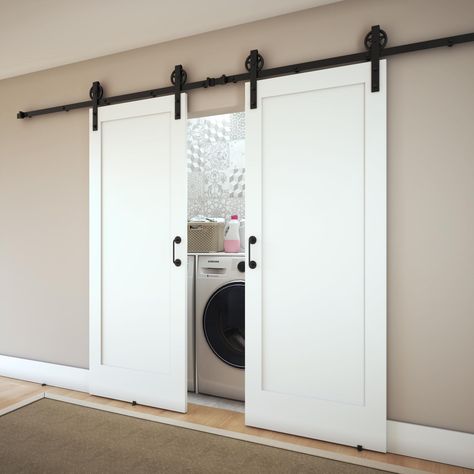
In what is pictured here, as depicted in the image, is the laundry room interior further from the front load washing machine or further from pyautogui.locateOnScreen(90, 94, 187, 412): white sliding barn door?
pyautogui.locateOnScreen(90, 94, 187, 412): white sliding barn door

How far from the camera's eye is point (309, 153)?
2367 mm

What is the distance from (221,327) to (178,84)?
1.63m

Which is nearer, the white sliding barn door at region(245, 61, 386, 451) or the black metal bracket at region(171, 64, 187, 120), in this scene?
the white sliding barn door at region(245, 61, 386, 451)

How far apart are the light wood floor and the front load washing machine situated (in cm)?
19

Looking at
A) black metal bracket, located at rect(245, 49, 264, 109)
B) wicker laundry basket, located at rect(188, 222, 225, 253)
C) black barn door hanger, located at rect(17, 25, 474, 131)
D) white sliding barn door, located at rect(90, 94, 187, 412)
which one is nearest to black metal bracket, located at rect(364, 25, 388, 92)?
black barn door hanger, located at rect(17, 25, 474, 131)

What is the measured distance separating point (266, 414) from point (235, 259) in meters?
0.98

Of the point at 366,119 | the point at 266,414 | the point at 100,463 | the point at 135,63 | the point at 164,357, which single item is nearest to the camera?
the point at 100,463

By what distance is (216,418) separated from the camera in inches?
102

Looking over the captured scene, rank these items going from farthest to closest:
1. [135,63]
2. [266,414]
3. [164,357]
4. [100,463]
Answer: [135,63] → [164,357] → [266,414] → [100,463]

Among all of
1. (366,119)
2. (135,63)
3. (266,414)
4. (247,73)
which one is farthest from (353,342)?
(135,63)

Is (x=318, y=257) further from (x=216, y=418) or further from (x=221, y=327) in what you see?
(x=216, y=418)

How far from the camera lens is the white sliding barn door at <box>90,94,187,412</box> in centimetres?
268

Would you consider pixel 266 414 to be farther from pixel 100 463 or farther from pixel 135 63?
pixel 135 63

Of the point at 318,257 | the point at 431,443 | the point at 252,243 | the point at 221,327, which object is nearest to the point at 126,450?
the point at 221,327
